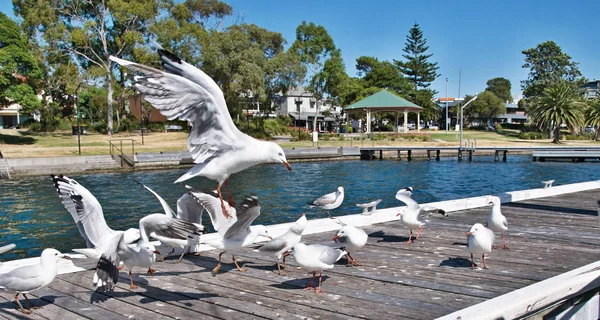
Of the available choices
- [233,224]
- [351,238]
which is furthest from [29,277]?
[351,238]

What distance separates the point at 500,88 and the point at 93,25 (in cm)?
11324

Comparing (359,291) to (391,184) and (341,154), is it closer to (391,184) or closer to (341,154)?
(391,184)

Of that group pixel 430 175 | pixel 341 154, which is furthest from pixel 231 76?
pixel 430 175

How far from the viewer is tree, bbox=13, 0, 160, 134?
151ft

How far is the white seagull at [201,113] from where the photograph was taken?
498cm

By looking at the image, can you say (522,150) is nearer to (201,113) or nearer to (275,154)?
(275,154)

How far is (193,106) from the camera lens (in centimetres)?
516

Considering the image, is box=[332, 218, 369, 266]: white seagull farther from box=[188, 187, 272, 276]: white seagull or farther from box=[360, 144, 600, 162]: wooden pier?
box=[360, 144, 600, 162]: wooden pier

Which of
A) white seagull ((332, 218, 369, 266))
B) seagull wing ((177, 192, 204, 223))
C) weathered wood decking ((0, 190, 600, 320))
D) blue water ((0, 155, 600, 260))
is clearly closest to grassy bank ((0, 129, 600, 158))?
blue water ((0, 155, 600, 260))

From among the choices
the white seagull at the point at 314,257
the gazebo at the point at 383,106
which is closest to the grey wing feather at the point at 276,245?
the white seagull at the point at 314,257

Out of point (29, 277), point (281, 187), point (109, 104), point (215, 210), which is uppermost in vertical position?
point (109, 104)

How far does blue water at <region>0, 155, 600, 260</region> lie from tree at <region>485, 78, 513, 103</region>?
97.8 meters

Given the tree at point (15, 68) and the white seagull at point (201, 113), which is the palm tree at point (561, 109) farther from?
the white seagull at point (201, 113)

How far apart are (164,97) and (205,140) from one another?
672 millimetres
